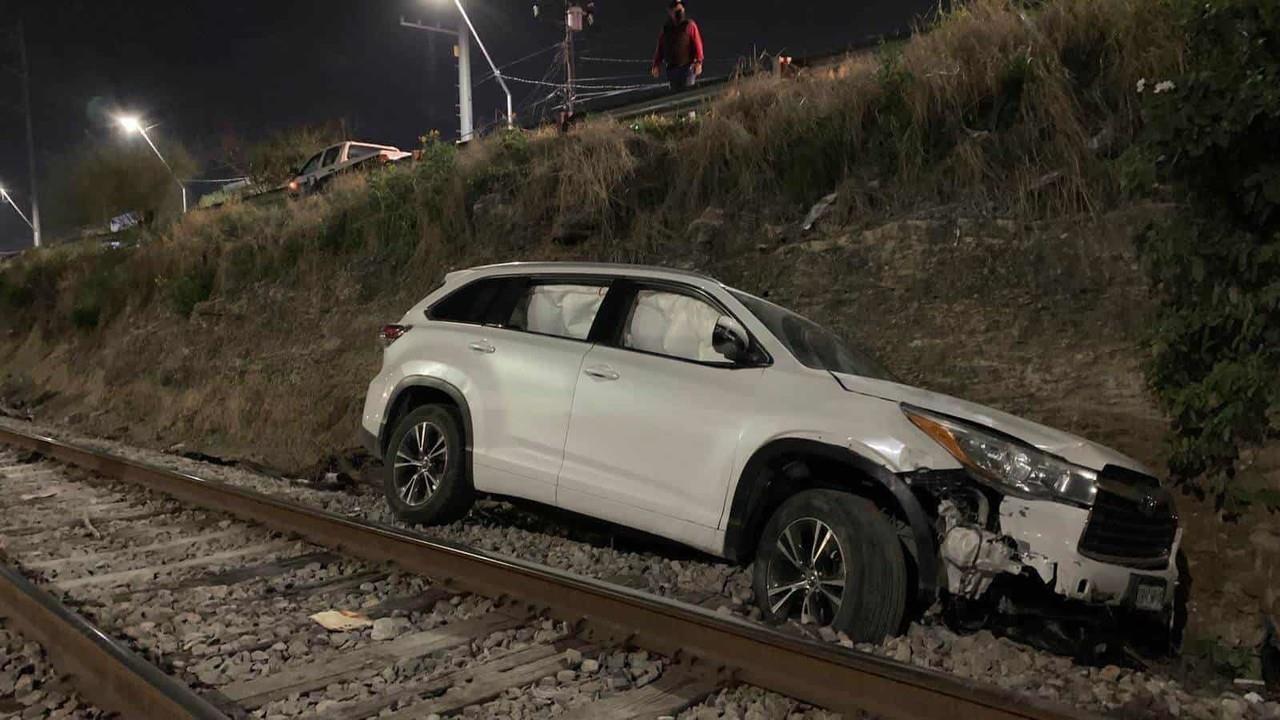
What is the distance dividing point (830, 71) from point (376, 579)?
7688mm

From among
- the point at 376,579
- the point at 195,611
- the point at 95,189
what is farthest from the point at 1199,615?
the point at 95,189

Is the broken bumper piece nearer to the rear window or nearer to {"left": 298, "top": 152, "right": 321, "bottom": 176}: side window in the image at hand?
the rear window

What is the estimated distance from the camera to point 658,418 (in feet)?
15.0

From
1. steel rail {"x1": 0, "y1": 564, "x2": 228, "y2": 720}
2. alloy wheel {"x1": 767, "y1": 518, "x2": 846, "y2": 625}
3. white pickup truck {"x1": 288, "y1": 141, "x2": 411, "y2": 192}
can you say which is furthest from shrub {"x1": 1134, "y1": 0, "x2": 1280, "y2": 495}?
white pickup truck {"x1": 288, "y1": 141, "x2": 411, "y2": 192}

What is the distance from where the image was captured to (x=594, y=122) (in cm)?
1194

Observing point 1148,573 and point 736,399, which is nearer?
point 1148,573

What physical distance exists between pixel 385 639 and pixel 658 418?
5.55ft

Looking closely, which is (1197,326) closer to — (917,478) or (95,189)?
(917,478)

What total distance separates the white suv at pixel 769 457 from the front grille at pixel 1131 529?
11 mm

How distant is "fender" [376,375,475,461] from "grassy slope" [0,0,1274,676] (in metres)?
3.64

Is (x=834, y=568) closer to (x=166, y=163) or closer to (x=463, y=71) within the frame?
(x=463, y=71)

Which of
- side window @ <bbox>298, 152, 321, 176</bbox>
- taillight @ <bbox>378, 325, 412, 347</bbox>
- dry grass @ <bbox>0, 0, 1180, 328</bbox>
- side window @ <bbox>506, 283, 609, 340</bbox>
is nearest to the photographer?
side window @ <bbox>506, 283, 609, 340</bbox>

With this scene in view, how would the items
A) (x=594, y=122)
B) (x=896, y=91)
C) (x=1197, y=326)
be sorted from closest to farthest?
(x=1197, y=326), (x=896, y=91), (x=594, y=122)

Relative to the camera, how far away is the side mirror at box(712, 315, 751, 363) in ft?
14.5
